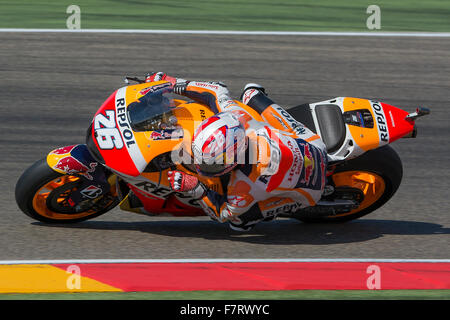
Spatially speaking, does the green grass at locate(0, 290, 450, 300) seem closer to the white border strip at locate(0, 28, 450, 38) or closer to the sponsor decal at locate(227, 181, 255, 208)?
the sponsor decal at locate(227, 181, 255, 208)

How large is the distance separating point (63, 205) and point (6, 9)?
910cm

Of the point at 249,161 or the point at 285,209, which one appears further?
the point at 285,209

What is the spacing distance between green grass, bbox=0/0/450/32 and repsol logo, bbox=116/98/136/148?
25.9 ft

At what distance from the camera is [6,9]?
14.8 m

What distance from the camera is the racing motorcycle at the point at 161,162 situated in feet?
A: 19.6

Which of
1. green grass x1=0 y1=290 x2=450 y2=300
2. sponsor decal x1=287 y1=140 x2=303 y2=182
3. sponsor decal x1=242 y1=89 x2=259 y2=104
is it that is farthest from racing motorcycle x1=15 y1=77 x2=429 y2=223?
green grass x1=0 y1=290 x2=450 y2=300

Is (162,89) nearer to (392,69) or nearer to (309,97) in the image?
(309,97)

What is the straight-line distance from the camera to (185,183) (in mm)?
5785

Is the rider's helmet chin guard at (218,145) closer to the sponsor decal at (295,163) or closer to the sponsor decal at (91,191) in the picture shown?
the sponsor decal at (295,163)

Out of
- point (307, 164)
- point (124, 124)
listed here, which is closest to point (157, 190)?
point (124, 124)

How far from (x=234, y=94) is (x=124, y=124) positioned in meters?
5.01

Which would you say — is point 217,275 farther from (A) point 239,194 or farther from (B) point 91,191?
(B) point 91,191

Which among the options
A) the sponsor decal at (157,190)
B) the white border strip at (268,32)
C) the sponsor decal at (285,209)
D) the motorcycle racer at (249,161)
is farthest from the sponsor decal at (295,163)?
the white border strip at (268,32)
